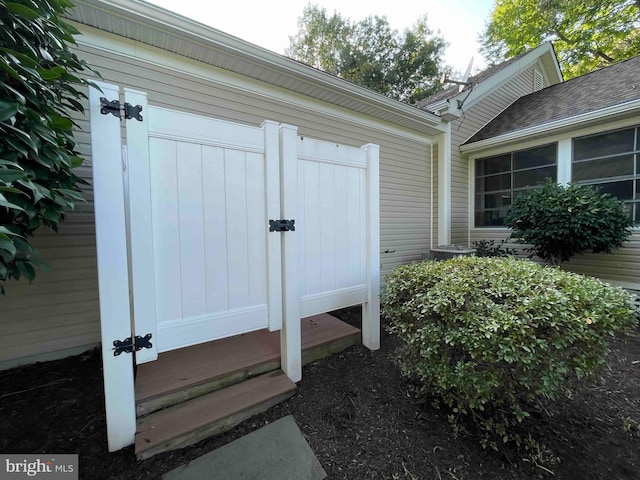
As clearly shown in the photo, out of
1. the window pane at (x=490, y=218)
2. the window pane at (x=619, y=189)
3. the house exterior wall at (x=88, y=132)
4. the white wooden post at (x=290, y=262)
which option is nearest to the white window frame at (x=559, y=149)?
the window pane at (x=490, y=218)

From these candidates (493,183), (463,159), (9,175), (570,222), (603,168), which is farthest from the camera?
(463,159)

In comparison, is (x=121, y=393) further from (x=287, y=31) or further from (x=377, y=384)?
(x=287, y=31)

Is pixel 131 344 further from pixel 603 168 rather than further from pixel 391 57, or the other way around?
pixel 391 57

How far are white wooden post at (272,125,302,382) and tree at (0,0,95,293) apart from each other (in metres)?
1.28

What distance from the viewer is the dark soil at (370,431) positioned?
1.47m

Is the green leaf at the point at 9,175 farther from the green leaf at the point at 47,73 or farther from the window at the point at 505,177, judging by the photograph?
the window at the point at 505,177

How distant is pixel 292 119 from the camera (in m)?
3.94

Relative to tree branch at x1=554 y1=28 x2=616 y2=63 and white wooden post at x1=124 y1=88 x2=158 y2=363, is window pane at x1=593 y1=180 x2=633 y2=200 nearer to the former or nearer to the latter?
white wooden post at x1=124 y1=88 x2=158 y2=363

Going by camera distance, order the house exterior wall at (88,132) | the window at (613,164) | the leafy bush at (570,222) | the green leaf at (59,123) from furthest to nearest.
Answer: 1. the window at (613,164)
2. the leafy bush at (570,222)
3. the house exterior wall at (88,132)
4. the green leaf at (59,123)

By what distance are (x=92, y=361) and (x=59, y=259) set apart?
1068mm

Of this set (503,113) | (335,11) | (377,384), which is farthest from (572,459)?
(335,11)

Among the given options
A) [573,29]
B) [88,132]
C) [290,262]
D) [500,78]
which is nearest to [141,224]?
[290,262]

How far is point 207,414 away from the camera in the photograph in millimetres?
1701

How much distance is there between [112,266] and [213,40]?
9.25 ft
